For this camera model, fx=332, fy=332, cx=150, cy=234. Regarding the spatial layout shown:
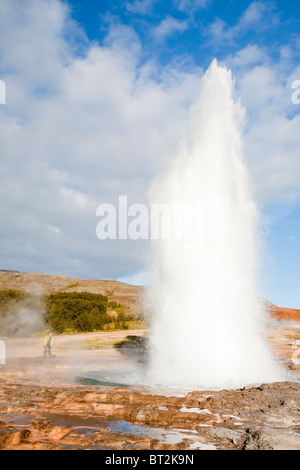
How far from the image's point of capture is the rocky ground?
584 centimetres

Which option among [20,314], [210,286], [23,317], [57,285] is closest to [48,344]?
[210,286]

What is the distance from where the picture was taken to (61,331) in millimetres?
34719

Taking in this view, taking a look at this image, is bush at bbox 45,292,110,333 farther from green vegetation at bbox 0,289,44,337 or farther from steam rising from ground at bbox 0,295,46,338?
green vegetation at bbox 0,289,44,337

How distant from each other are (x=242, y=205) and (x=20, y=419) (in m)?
12.7

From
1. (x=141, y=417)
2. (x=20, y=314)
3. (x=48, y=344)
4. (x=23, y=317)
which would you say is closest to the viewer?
(x=141, y=417)

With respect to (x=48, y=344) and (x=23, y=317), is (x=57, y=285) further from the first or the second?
(x=48, y=344)

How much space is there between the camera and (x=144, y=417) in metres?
7.37

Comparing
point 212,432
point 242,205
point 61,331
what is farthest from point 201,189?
point 61,331

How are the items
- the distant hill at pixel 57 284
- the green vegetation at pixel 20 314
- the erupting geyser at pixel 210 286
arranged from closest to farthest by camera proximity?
the erupting geyser at pixel 210 286 → the green vegetation at pixel 20 314 → the distant hill at pixel 57 284

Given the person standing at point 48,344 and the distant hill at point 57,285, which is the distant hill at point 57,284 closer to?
the distant hill at point 57,285

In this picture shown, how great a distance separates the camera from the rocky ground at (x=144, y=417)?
230 inches

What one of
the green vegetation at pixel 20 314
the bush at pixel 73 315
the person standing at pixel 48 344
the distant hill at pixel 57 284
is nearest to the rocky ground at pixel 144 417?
the person standing at pixel 48 344

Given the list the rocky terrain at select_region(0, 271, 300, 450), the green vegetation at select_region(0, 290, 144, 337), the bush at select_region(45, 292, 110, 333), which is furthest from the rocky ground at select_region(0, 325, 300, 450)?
the bush at select_region(45, 292, 110, 333)

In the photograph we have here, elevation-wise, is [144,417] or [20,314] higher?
[20,314]
